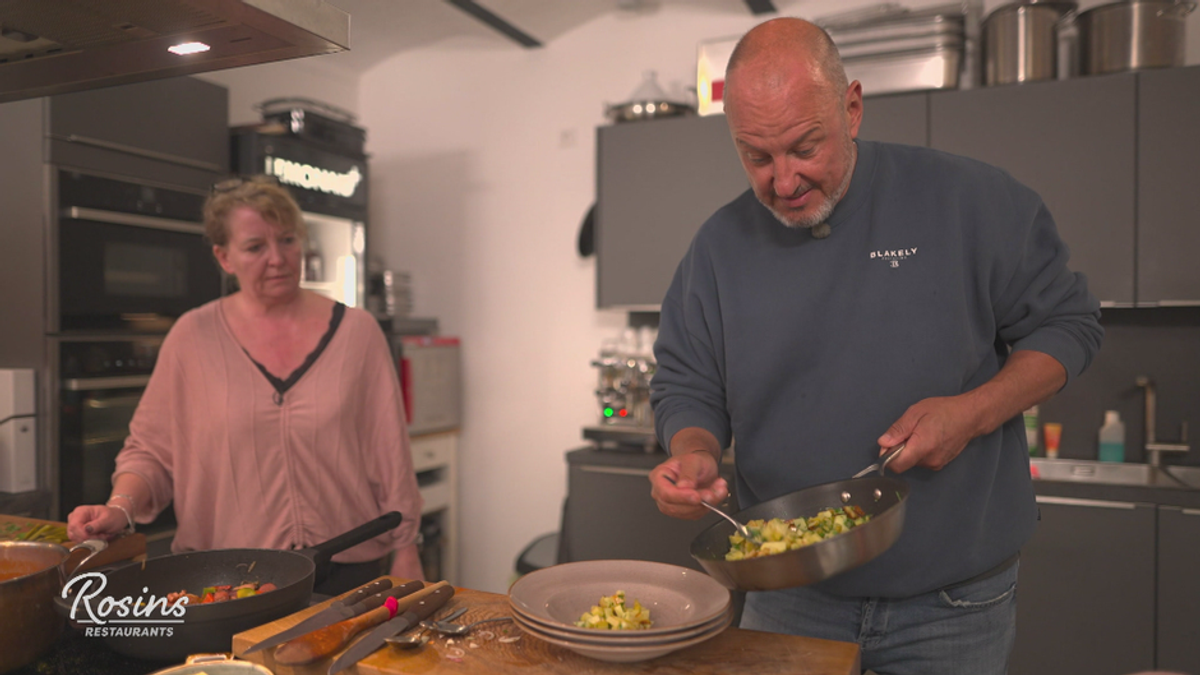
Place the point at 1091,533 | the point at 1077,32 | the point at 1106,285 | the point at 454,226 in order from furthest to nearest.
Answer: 1. the point at 454,226
2. the point at 1077,32
3. the point at 1106,285
4. the point at 1091,533

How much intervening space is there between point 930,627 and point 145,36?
1.36 m

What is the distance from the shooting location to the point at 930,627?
1.24 m

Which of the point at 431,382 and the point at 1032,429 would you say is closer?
the point at 1032,429

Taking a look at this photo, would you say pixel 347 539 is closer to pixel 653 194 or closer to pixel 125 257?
pixel 125 257

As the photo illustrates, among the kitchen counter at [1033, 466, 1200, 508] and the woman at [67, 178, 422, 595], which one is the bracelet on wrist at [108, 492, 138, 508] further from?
the kitchen counter at [1033, 466, 1200, 508]

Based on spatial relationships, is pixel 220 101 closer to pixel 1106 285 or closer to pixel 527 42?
pixel 527 42

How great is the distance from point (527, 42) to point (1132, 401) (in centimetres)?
287

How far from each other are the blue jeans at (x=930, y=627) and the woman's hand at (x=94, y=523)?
3.89 ft

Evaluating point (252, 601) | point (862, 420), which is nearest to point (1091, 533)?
point (862, 420)

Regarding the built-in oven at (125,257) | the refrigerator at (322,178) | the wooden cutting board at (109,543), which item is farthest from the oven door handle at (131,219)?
the wooden cutting board at (109,543)

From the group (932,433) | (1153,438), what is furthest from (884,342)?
(1153,438)

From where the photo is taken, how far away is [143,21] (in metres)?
1.03

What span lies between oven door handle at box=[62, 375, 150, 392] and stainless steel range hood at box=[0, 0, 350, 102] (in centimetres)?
155

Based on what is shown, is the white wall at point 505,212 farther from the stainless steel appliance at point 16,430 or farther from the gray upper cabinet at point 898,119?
the stainless steel appliance at point 16,430
